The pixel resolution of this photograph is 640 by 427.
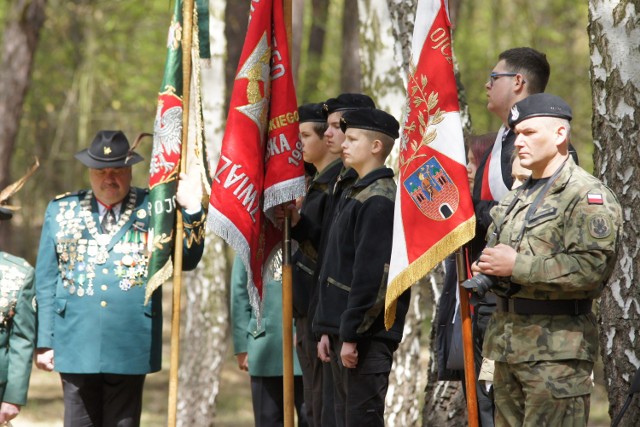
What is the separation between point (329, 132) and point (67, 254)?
179cm

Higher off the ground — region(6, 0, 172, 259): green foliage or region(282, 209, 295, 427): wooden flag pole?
region(6, 0, 172, 259): green foliage

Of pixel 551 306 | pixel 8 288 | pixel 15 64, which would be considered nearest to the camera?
pixel 551 306

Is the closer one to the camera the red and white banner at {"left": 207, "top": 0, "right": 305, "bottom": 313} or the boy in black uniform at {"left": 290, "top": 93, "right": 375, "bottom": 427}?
the red and white banner at {"left": 207, "top": 0, "right": 305, "bottom": 313}

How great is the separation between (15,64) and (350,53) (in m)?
5.15

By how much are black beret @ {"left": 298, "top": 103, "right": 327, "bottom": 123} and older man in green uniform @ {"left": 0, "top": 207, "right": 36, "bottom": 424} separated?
1927 millimetres

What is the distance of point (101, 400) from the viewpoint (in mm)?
6625

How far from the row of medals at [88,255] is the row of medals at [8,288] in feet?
1.02

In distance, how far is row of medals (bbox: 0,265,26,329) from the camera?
623cm

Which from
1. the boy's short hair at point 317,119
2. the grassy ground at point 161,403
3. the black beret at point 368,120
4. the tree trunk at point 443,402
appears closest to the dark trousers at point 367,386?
the black beret at point 368,120

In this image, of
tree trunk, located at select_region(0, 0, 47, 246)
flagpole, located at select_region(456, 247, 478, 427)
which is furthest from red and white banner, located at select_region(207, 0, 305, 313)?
tree trunk, located at select_region(0, 0, 47, 246)

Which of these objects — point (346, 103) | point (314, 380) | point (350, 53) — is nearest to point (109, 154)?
point (346, 103)

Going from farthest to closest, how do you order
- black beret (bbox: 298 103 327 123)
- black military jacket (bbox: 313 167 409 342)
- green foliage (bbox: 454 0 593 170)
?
green foliage (bbox: 454 0 593 170) < black beret (bbox: 298 103 327 123) < black military jacket (bbox: 313 167 409 342)

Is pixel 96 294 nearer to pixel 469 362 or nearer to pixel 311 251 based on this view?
pixel 311 251

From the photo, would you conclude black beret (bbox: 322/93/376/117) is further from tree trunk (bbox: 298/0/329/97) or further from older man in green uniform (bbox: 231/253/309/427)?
tree trunk (bbox: 298/0/329/97)
